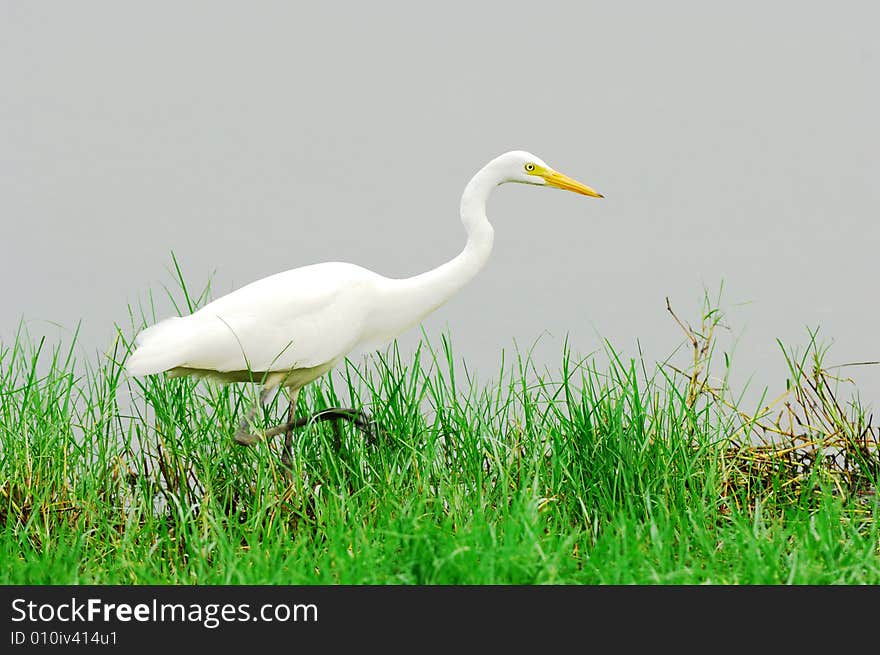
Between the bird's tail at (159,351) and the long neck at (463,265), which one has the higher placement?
the long neck at (463,265)

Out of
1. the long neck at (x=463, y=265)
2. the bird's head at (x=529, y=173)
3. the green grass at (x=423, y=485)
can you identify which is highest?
the bird's head at (x=529, y=173)

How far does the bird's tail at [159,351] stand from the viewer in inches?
151

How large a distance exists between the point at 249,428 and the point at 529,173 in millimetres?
1572

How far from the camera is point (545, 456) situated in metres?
4.12

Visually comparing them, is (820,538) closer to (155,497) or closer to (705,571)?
(705,571)

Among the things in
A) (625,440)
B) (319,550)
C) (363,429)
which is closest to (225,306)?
(363,429)

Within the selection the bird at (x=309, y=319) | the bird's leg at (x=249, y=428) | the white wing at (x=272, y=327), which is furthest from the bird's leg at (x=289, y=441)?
the white wing at (x=272, y=327)

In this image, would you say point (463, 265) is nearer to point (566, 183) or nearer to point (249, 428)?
point (566, 183)

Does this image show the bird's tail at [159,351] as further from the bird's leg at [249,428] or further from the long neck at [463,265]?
the long neck at [463,265]

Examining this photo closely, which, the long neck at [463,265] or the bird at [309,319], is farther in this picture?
the long neck at [463,265]

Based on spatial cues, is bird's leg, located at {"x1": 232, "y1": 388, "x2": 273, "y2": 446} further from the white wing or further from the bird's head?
the bird's head

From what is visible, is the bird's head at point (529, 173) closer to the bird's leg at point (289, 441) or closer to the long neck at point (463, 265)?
the long neck at point (463, 265)

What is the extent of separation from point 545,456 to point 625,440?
13.0 inches

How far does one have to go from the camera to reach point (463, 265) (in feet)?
14.0
